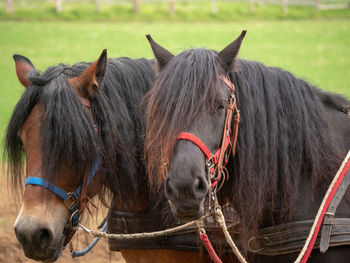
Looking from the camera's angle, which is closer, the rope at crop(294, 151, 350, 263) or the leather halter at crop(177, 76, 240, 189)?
the leather halter at crop(177, 76, 240, 189)

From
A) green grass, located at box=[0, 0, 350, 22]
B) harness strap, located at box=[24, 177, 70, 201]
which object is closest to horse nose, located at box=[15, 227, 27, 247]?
harness strap, located at box=[24, 177, 70, 201]

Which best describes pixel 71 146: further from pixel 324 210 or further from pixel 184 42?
pixel 184 42

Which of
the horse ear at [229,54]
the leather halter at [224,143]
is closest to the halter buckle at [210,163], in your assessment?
the leather halter at [224,143]

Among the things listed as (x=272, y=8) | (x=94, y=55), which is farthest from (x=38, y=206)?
(x=272, y=8)

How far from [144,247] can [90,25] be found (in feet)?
62.7

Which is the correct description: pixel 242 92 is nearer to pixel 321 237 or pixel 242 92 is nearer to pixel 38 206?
pixel 321 237

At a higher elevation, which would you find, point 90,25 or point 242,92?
point 242,92

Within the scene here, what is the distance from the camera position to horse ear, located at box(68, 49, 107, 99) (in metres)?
2.79

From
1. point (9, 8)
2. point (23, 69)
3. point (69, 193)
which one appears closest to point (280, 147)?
point (69, 193)

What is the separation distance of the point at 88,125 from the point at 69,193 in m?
0.36

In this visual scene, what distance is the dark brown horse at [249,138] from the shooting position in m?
2.39

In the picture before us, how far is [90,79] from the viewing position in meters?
2.79

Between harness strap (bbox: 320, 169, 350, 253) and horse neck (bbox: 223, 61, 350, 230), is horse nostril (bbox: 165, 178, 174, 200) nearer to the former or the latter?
horse neck (bbox: 223, 61, 350, 230)

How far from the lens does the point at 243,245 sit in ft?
9.34
